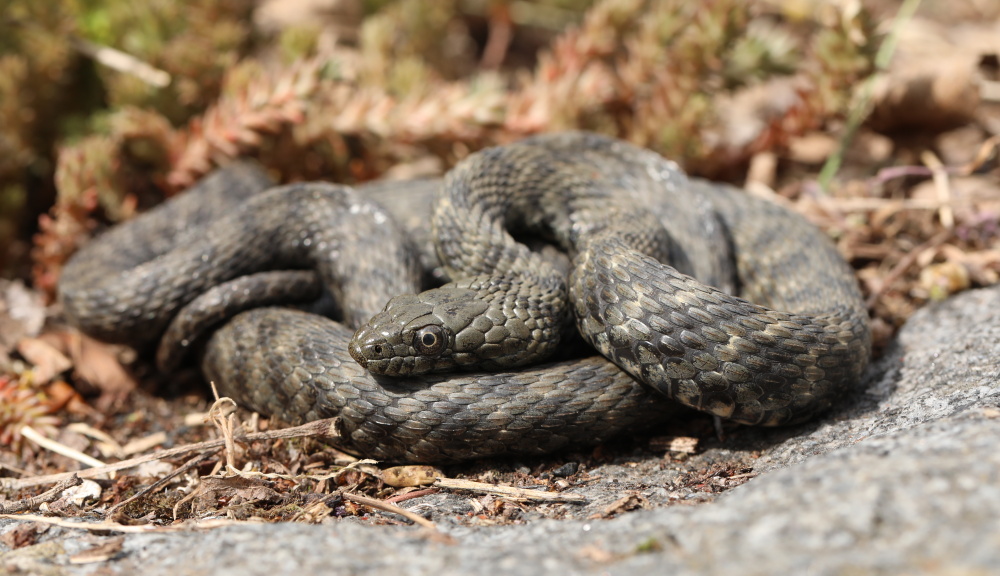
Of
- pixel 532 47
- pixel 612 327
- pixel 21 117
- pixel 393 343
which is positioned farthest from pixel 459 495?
pixel 532 47

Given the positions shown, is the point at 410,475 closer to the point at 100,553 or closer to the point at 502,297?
the point at 502,297

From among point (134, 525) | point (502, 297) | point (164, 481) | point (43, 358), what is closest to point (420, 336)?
point (502, 297)

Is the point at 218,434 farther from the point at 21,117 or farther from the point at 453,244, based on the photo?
the point at 21,117

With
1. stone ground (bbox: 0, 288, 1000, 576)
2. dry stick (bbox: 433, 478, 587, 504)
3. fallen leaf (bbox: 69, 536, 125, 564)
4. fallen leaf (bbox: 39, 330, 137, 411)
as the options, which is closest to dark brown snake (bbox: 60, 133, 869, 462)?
dry stick (bbox: 433, 478, 587, 504)

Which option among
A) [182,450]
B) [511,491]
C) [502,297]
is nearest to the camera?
[511,491]

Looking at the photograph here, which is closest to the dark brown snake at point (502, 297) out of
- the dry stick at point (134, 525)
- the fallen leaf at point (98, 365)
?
the fallen leaf at point (98, 365)
